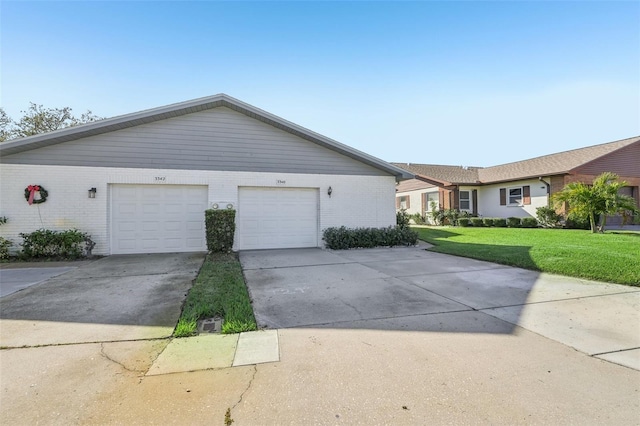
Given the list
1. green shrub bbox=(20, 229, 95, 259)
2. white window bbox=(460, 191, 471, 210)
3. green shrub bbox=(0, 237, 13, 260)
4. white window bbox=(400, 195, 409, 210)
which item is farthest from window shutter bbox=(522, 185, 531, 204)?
green shrub bbox=(0, 237, 13, 260)

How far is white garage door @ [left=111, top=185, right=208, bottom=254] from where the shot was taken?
30.9ft

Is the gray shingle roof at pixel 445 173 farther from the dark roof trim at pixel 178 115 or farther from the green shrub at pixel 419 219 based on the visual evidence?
the dark roof trim at pixel 178 115

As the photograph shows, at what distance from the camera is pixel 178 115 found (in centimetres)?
979

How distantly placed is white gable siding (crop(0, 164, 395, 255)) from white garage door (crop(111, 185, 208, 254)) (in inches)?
9.6

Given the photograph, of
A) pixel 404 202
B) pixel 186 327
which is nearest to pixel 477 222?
pixel 404 202

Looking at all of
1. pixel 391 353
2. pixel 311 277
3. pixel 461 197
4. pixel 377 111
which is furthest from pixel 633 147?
pixel 391 353

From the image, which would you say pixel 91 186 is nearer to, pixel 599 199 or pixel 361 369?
pixel 361 369

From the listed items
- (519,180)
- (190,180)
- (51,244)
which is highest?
(519,180)

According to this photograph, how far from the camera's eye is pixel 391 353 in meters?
2.95

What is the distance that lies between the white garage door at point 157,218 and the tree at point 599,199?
15352 millimetres

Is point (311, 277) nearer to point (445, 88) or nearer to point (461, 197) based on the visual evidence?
point (445, 88)

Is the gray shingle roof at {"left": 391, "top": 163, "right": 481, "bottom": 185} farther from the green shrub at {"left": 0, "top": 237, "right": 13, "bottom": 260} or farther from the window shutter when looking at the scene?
the green shrub at {"left": 0, "top": 237, "right": 13, "bottom": 260}

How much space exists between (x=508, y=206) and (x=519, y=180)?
1855 millimetres

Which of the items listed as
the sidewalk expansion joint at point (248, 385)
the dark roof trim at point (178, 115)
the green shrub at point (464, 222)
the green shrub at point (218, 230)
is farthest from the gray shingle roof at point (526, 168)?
the sidewalk expansion joint at point (248, 385)
